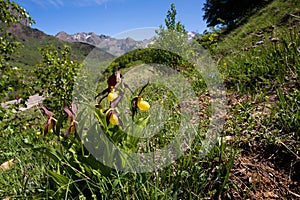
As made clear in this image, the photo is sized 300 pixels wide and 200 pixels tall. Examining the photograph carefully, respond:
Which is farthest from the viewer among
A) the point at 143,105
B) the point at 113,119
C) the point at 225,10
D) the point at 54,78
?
the point at 225,10

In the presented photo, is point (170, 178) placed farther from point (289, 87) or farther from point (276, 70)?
point (276, 70)

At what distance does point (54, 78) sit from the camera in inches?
115

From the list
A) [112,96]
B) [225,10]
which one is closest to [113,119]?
[112,96]

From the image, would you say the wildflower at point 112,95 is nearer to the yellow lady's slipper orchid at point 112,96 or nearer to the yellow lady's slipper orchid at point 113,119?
the yellow lady's slipper orchid at point 112,96

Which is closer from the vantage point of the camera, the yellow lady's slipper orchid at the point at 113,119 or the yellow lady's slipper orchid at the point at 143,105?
the yellow lady's slipper orchid at the point at 113,119

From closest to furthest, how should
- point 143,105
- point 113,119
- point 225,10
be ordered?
point 113,119 → point 143,105 → point 225,10

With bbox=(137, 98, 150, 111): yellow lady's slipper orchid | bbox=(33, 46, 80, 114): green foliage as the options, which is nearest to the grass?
bbox=(137, 98, 150, 111): yellow lady's slipper orchid

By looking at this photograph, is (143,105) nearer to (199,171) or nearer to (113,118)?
(113,118)

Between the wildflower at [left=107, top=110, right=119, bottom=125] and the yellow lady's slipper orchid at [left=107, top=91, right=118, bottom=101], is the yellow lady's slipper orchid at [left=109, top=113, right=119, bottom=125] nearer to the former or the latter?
the wildflower at [left=107, top=110, right=119, bottom=125]

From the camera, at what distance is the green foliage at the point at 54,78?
2898mm

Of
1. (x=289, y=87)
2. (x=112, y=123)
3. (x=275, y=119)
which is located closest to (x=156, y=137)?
(x=112, y=123)

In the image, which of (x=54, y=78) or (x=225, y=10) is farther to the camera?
(x=225, y=10)

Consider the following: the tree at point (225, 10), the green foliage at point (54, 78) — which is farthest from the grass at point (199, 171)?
the tree at point (225, 10)

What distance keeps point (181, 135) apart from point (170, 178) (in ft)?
1.32
